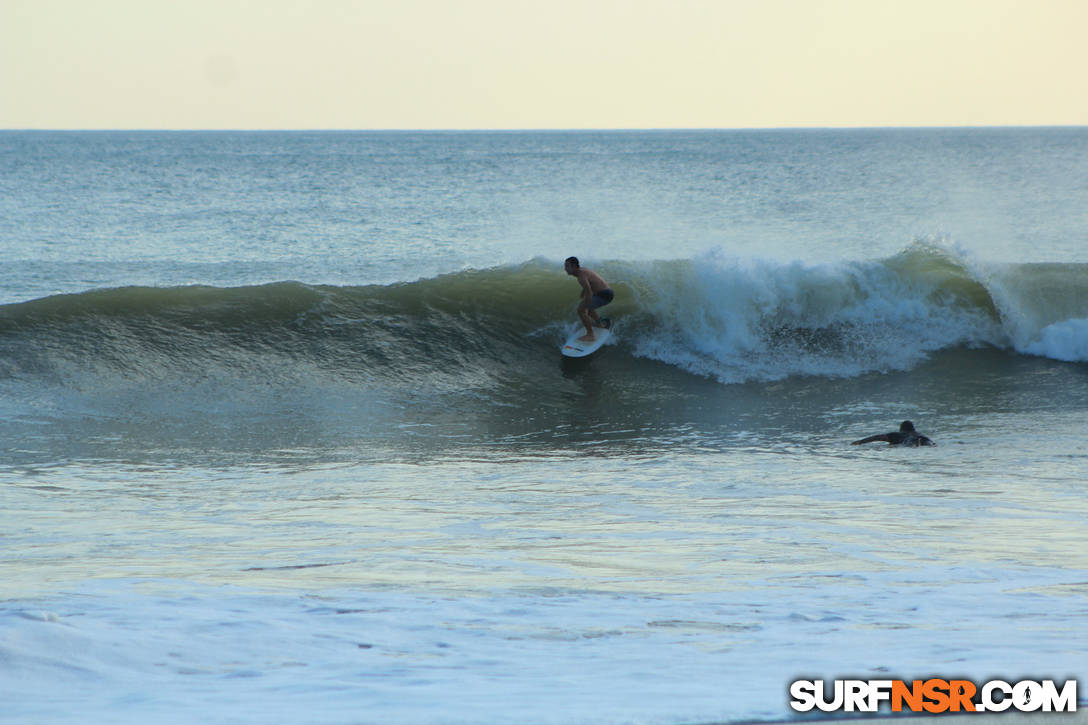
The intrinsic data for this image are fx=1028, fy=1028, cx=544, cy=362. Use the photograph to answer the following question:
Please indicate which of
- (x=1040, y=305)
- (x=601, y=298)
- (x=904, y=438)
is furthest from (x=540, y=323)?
(x=1040, y=305)

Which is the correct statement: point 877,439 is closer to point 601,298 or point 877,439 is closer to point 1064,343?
point 601,298

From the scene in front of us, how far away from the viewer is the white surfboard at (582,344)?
14.0 meters

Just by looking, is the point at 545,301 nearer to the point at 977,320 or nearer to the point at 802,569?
the point at 977,320

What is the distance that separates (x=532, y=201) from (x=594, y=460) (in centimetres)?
3817

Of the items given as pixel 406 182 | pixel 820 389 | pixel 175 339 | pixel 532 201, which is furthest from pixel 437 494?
pixel 406 182

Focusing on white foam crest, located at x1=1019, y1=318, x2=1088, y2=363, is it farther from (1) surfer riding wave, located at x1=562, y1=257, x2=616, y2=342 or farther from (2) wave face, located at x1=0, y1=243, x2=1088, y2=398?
(1) surfer riding wave, located at x1=562, y1=257, x2=616, y2=342

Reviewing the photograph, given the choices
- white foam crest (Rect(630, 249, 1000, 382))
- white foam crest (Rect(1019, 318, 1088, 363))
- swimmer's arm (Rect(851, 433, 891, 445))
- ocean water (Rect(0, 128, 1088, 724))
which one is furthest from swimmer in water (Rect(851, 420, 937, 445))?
white foam crest (Rect(1019, 318, 1088, 363))

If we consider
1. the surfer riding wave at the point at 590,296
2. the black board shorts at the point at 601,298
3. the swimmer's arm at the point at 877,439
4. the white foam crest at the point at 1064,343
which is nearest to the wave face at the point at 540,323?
the white foam crest at the point at 1064,343

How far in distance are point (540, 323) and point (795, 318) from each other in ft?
12.2

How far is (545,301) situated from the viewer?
15.8 meters

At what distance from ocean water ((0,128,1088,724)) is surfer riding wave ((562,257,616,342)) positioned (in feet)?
1.61

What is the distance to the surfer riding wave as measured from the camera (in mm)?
13820

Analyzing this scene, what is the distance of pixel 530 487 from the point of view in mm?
7816

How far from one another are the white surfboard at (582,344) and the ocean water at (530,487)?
0.17m
